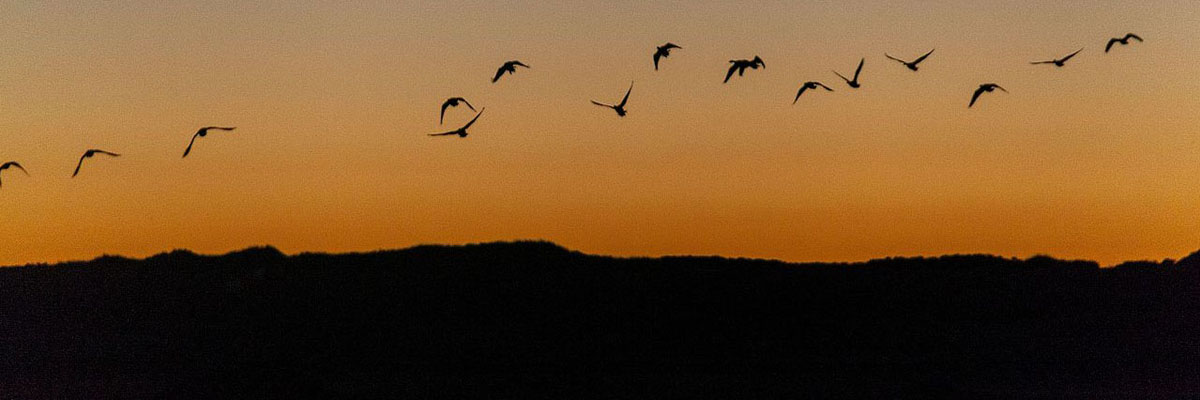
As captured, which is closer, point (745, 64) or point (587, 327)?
point (745, 64)

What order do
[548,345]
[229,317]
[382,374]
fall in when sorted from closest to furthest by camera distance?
[382,374] < [548,345] < [229,317]

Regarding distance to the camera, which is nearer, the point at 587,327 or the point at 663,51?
the point at 663,51

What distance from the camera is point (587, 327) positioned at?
2773 inches

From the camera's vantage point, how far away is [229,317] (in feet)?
242

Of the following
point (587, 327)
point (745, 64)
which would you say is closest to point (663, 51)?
point (745, 64)

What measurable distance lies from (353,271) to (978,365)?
26245mm

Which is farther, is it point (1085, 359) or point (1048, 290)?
point (1048, 290)

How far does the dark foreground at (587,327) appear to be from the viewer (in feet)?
199

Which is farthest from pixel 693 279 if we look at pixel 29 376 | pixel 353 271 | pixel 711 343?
pixel 29 376

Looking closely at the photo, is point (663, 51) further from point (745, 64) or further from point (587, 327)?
point (587, 327)

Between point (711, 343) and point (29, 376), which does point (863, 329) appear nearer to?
point (711, 343)

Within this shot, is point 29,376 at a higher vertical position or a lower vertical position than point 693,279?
lower

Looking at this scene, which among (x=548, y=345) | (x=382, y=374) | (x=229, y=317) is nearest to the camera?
(x=382, y=374)

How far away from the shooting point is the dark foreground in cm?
6059
